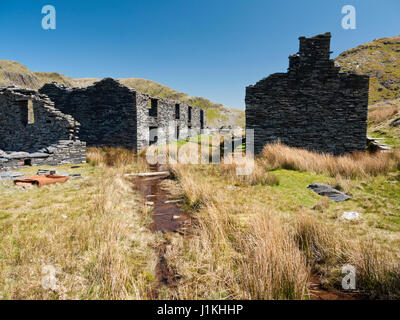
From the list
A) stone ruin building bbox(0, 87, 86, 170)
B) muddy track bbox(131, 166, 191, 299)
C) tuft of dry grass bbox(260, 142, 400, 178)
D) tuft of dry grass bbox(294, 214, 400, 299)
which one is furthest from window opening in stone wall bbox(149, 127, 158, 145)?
tuft of dry grass bbox(294, 214, 400, 299)

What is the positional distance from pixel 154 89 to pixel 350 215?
109 metres

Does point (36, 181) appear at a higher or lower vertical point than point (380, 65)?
lower

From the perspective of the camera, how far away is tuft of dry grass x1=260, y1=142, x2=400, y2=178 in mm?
7027

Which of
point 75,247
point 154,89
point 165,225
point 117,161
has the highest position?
point 154,89

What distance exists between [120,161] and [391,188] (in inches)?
418

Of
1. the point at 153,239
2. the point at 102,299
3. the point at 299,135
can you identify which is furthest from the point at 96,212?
the point at 299,135

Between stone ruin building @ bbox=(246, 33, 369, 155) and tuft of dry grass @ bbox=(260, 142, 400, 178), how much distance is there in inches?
Result: 90.3

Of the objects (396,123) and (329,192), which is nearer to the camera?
(329,192)

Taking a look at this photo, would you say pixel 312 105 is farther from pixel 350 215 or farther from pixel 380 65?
pixel 380 65

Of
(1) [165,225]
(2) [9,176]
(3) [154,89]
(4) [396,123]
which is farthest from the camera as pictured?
(3) [154,89]

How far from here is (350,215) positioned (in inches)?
167

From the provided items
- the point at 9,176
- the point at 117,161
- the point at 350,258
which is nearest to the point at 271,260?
the point at 350,258

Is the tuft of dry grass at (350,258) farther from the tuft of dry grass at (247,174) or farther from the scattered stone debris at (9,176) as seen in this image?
the scattered stone debris at (9,176)
